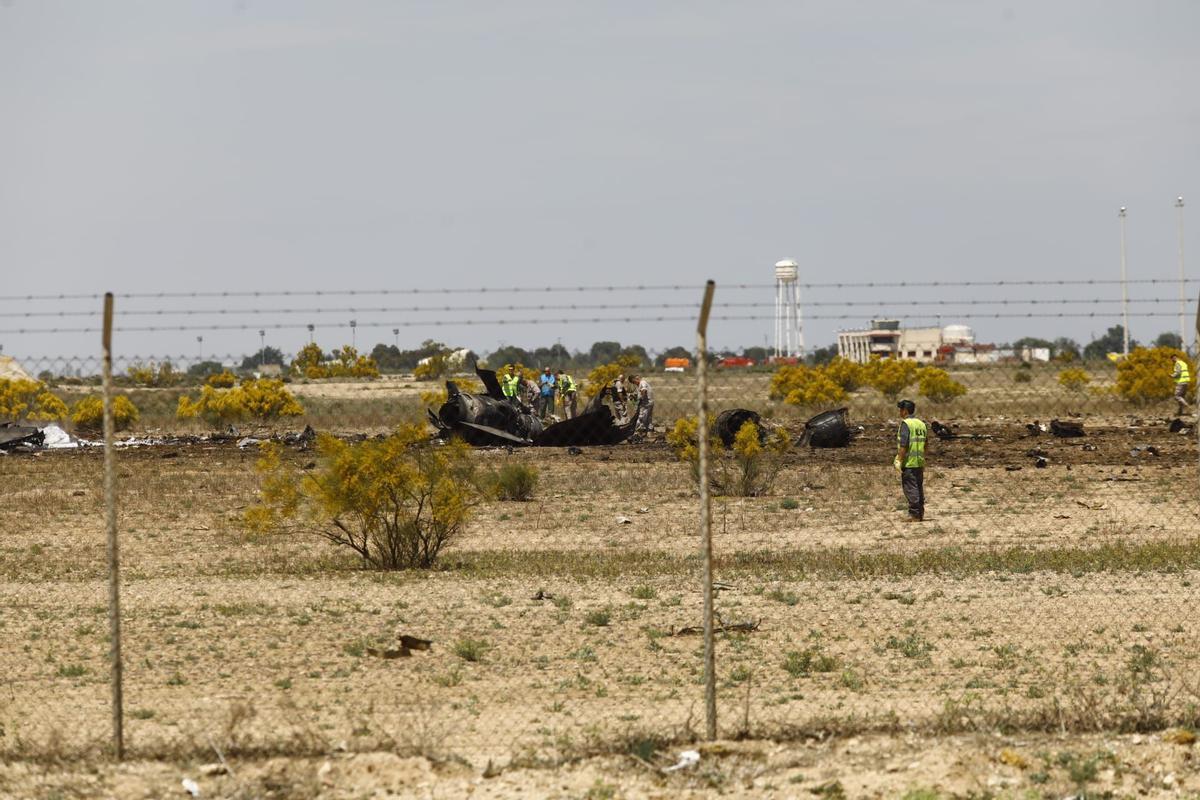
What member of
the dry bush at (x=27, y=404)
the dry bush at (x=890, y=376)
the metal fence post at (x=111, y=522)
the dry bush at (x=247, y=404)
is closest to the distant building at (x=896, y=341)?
the dry bush at (x=890, y=376)

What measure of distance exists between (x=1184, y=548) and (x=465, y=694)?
997cm

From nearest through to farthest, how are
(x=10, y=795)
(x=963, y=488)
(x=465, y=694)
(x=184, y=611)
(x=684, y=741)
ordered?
1. (x=10, y=795)
2. (x=684, y=741)
3. (x=465, y=694)
4. (x=184, y=611)
5. (x=963, y=488)

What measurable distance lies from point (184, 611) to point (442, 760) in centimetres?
611

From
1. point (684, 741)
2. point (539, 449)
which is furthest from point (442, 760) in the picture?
point (539, 449)

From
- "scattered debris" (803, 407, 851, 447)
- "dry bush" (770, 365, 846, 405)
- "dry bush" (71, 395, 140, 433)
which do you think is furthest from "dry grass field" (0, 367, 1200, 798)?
"dry bush" (770, 365, 846, 405)

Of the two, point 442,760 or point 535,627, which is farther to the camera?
point 535,627

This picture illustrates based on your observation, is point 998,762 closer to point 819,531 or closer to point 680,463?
point 819,531

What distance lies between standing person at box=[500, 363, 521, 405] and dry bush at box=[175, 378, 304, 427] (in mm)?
11582

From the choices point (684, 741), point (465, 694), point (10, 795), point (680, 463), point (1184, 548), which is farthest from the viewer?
point (680, 463)

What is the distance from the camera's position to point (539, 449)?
3500cm

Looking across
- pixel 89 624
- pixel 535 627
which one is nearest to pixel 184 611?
pixel 89 624

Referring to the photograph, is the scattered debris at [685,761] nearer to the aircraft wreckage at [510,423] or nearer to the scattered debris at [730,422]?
the scattered debris at [730,422]

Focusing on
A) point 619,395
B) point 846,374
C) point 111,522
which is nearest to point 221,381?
point 846,374

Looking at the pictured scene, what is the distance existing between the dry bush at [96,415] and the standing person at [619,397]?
16595 millimetres
